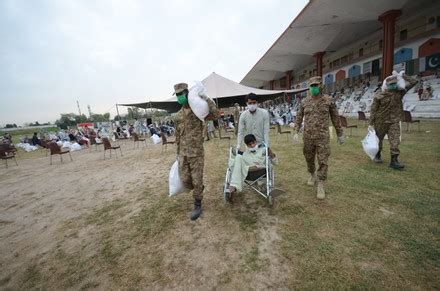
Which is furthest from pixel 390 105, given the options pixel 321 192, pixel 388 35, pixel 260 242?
pixel 388 35

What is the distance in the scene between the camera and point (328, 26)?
17.2 metres

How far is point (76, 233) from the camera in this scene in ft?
9.93

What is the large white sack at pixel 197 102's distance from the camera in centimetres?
273

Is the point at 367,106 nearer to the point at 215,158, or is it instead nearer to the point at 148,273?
the point at 215,158

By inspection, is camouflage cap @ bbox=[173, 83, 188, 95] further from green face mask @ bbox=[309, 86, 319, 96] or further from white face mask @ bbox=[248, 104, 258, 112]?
green face mask @ bbox=[309, 86, 319, 96]

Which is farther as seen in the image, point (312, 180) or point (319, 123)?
point (312, 180)

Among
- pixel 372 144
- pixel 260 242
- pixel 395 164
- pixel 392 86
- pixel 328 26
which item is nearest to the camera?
pixel 260 242

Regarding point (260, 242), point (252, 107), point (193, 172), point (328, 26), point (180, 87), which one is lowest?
point (260, 242)

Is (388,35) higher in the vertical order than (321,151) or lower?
higher

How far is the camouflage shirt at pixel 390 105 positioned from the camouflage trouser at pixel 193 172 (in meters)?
3.84

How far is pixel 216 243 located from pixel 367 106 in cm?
1882

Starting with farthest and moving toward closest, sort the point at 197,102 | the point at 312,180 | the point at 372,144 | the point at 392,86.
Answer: the point at 372,144 < the point at 392,86 < the point at 312,180 < the point at 197,102

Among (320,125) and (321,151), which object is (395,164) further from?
(320,125)

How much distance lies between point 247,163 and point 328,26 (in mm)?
19127
